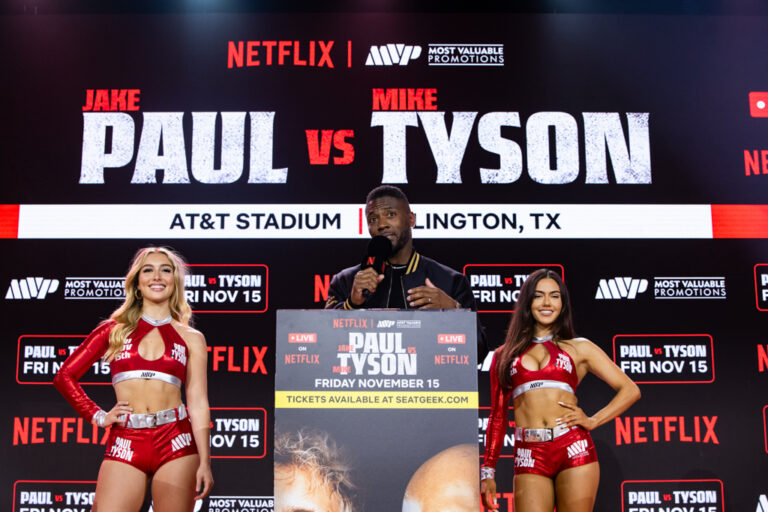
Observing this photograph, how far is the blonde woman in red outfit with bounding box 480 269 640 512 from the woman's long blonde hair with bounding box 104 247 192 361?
149cm

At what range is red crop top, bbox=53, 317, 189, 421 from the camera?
3230mm

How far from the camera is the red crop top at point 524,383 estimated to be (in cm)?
333

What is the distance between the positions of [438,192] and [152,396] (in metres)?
2.21

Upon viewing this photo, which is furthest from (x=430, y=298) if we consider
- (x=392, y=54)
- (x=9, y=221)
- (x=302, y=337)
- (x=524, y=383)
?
(x=9, y=221)

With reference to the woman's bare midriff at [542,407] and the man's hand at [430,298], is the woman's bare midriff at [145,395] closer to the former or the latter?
the man's hand at [430,298]

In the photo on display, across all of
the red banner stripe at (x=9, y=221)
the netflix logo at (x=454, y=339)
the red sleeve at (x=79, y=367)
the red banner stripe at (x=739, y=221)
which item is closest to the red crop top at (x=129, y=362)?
the red sleeve at (x=79, y=367)

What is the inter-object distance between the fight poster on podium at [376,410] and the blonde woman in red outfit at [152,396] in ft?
3.73

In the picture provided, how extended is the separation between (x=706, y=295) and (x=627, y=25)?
1.80 m

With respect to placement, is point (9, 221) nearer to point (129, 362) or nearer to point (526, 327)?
point (129, 362)

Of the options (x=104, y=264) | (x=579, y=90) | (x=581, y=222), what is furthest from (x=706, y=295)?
(x=104, y=264)

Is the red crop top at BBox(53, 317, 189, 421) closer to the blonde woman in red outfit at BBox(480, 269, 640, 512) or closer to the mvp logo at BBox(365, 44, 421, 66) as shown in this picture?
the blonde woman in red outfit at BBox(480, 269, 640, 512)

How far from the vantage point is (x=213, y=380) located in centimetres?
447

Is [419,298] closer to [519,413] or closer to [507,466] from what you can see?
[519,413]

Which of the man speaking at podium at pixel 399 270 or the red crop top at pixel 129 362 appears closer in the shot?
the red crop top at pixel 129 362
